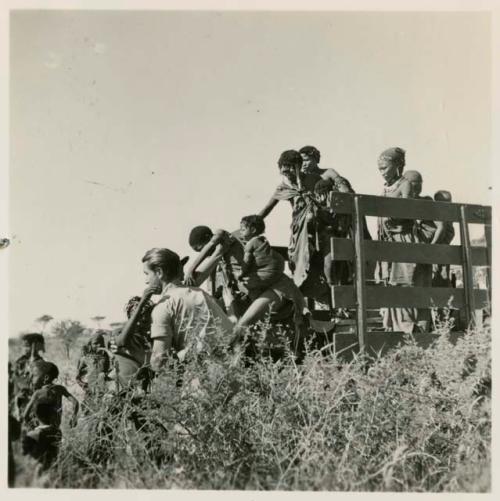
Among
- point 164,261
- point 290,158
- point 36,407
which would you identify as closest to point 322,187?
point 290,158

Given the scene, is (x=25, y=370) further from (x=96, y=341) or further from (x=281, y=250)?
(x=281, y=250)

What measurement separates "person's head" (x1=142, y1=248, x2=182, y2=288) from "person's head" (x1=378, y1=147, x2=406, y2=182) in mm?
2347

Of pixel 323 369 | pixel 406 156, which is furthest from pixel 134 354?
pixel 406 156

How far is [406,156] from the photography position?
6660 millimetres

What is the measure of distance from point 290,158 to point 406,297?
1.61 metres

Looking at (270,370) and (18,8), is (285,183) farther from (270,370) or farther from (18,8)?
(18,8)

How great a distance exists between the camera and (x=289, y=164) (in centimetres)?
629

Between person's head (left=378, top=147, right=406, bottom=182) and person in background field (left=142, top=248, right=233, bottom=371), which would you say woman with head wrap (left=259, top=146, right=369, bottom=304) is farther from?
person in background field (left=142, top=248, right=233, bottom=371)

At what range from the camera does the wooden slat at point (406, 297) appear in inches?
218

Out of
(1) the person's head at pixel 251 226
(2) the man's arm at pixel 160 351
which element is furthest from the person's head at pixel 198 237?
(2) the man's arm at pixel 160 351

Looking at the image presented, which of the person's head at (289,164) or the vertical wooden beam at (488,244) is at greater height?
the person's head at (289,164)

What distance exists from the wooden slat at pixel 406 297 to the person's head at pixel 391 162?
1257 mm

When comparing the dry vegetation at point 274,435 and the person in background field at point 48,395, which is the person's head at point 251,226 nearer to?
the dry vegetation at point 274,435

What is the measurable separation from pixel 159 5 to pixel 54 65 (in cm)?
113
